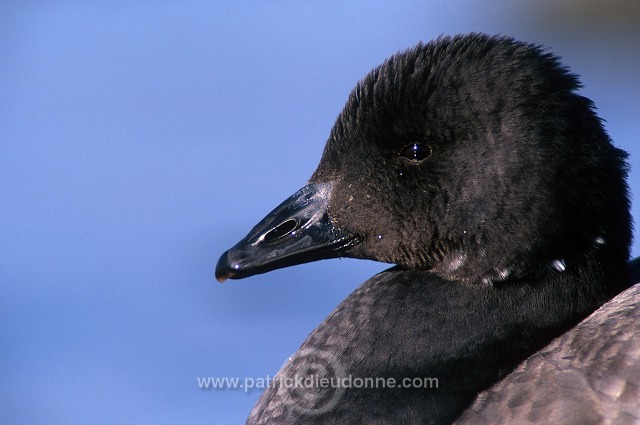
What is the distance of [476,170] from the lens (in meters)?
3.03

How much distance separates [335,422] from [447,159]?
0.82 m

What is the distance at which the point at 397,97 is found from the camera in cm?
306

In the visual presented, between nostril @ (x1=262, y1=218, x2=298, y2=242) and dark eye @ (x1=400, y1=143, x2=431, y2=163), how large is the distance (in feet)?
1.39

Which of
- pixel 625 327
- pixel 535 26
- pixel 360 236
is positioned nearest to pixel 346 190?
pixel 360 236

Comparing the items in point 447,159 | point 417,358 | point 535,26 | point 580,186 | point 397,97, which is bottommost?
point 417,358

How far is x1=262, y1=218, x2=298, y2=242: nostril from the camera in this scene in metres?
3.23

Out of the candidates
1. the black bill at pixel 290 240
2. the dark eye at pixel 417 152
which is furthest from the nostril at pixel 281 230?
the dark eye at pixel 417 152

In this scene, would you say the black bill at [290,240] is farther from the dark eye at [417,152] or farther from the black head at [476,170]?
the dark eye at [417,152]

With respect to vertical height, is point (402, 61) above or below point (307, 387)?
above

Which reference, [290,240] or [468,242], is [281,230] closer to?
[290,240]

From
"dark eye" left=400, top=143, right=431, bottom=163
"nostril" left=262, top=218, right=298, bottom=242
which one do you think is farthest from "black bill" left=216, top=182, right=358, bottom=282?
"dark eye" left=400, top=143, right=431, bottom=163

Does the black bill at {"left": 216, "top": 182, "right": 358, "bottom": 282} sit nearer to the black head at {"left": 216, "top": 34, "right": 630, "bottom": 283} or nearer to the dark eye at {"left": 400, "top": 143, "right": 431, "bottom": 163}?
the black head at {"left": 216, "top": 34, "right": 630, "bottom": 283}

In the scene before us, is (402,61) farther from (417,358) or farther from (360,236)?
(417,358)

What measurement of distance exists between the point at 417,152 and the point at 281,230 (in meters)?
0.49
